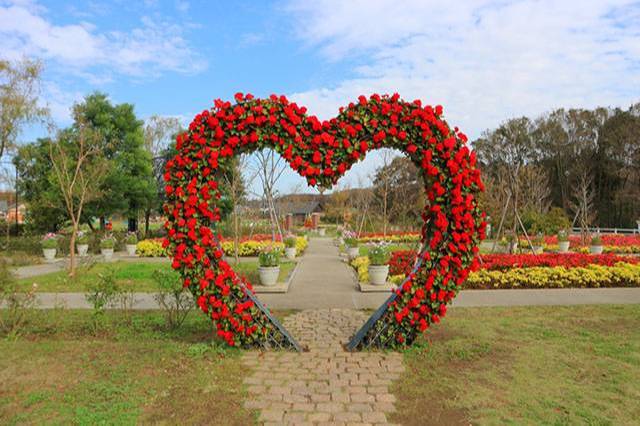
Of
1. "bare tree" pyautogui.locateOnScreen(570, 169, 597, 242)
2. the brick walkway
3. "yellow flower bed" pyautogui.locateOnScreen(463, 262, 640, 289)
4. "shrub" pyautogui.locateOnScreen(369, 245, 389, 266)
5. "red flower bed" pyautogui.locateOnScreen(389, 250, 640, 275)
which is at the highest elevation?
"bare tree" pyautogui.locateOnScreen(570, 169, 597, 242)

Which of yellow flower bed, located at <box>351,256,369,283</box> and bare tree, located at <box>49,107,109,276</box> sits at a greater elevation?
bare tree, located at <box>49,107,109,276</box>

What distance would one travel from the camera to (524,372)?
4.54m

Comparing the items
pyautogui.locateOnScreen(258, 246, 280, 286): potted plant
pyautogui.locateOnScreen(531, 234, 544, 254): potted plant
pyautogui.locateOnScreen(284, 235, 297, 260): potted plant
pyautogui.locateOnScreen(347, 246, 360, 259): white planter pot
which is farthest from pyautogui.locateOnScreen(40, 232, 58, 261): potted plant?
pyautogui.locateOnScreen(531, 234, 544, 254): potted plant

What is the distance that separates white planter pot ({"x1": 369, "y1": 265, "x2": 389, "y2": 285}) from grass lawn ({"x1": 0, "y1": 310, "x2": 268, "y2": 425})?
14.7 ft

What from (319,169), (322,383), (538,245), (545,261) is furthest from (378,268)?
(538,245)

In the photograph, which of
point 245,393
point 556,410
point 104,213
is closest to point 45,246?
point 104,213

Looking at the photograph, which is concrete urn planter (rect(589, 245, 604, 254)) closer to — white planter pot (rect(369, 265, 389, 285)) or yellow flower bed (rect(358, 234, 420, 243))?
yellow flower bed (rect(358, 234, 420, 243))

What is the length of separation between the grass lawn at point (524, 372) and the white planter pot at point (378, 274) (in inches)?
119

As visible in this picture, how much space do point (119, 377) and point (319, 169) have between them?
290 centimetres

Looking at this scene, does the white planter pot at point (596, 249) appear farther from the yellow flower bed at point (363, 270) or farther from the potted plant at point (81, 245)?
the potted plant at point (81, 245)

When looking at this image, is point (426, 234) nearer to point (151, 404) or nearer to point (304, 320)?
point (304, 320)

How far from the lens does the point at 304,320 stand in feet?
22.6

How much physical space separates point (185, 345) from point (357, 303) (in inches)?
149

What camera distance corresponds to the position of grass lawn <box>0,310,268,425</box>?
3562 millimetres
